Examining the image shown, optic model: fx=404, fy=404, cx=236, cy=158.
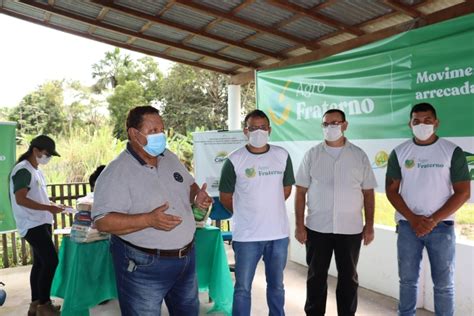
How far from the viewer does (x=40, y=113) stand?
22.0 m

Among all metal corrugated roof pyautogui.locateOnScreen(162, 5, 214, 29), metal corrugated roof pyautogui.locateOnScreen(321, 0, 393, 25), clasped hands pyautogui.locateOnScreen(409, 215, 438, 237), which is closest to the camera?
clasped hands pyautogui.locateOnScreen(409, 215, 438, 237)

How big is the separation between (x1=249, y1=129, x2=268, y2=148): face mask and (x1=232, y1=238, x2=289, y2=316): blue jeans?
0.67 m

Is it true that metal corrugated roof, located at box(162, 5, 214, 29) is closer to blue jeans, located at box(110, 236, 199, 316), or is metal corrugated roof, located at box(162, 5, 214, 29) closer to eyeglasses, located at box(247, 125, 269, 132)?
eyeglasses, located at box(247, 125, 269, 132)

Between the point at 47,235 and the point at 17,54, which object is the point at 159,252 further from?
the point at 17,54

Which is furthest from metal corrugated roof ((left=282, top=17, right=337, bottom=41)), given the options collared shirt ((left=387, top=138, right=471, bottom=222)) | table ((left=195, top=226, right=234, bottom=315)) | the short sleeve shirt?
the short sleeve shirt

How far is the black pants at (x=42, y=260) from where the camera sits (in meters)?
3.35

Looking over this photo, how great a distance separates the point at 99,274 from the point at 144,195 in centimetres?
182

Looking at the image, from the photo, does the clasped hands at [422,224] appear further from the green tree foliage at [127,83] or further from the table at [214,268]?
the green tree foliage at [127,83]

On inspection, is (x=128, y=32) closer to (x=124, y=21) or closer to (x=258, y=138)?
(x=124, y=21)

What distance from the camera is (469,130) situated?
3.03 m

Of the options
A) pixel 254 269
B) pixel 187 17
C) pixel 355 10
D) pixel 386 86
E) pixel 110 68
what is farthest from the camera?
pixel 110 68

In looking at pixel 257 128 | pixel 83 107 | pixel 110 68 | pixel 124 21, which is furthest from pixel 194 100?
pixel 257 128

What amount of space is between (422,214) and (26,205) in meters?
2.93

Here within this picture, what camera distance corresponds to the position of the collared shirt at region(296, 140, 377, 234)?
2814 millimetres
